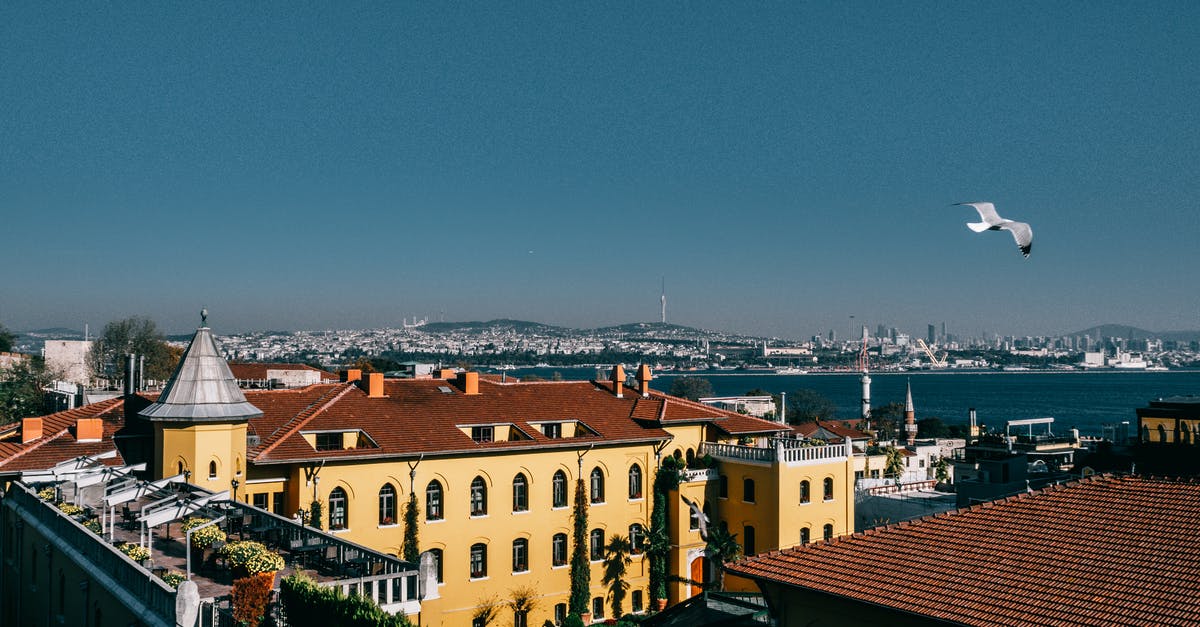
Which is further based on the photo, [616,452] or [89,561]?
→ [616,452]

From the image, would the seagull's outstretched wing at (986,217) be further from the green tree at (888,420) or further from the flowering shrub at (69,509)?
the green tree at (888,420)

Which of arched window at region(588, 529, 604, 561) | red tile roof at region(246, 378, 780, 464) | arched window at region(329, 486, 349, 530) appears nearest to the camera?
arched window at region(329, 486, 349, 530)

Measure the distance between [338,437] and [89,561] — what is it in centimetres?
1516

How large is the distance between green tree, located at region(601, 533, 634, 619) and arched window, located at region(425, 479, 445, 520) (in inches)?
321

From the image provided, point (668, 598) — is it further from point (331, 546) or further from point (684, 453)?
point (331, 546)

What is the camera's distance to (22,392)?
64.8m

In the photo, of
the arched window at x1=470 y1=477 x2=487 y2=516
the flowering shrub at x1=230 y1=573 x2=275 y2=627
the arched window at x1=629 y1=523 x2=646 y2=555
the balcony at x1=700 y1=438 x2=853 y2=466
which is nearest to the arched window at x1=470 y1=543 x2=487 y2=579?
the arched window at x1=470 y1=477 x2=487 y2=516

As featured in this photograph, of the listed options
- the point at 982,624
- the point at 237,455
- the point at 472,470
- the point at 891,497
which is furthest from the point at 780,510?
the point at 982,624

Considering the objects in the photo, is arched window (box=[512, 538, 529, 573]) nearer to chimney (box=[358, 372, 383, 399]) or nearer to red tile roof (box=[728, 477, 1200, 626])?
chimney (box=[358, 372, 383, 399])

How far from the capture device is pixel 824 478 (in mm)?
40875

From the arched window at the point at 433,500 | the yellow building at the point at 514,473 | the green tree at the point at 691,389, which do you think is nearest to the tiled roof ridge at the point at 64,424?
the yellow building at the point at 514,473

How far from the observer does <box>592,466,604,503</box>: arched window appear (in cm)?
3988

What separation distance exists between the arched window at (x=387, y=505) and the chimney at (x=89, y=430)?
962cm

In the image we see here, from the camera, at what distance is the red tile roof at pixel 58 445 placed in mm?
28516
